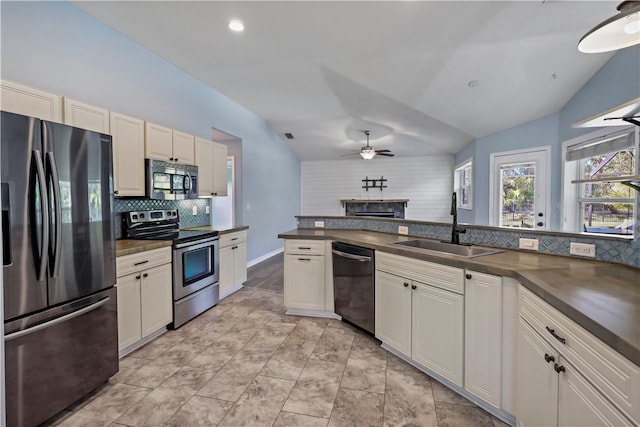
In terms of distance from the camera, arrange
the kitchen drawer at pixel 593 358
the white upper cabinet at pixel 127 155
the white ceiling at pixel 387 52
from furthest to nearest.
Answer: the white upper cabinet at pixel 127 155
the white ceiling at pixel 387 52
the kitchen drawer at pixel 593 358

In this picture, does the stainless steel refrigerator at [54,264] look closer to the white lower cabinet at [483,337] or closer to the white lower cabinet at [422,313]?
the white lower cabinet at [422,313]

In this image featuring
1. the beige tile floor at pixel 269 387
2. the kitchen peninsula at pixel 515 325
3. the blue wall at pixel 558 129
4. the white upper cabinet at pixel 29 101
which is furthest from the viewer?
the blue wall at pixel 558 129

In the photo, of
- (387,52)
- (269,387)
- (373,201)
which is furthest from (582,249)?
(373,201)

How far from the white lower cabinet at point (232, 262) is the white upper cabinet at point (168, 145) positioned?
3.54ft

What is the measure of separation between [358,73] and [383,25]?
101cm

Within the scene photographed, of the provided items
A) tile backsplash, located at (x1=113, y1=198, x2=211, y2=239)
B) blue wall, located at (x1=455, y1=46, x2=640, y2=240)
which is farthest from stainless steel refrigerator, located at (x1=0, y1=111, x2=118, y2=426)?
blue wall, located at (x1=455, y1=46, x2=640, y2=240)

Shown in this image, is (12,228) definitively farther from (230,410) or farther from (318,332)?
(318,332)

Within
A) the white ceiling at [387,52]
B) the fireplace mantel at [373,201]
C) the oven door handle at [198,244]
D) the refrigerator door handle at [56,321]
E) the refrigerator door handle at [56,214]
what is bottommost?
the refrigerator door handle at [56,321]

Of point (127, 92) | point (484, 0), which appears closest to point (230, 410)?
point (127, 92)

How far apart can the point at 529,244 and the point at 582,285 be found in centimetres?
79

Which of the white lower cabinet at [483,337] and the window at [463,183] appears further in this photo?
the window at [463,183]

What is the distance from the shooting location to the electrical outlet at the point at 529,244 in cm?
202

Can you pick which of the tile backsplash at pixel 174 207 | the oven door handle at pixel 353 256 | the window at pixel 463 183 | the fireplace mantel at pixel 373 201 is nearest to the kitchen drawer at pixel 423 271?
the oven door handle at pixel 353 256

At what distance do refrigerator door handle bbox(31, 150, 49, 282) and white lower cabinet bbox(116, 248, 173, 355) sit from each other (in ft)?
2.30
